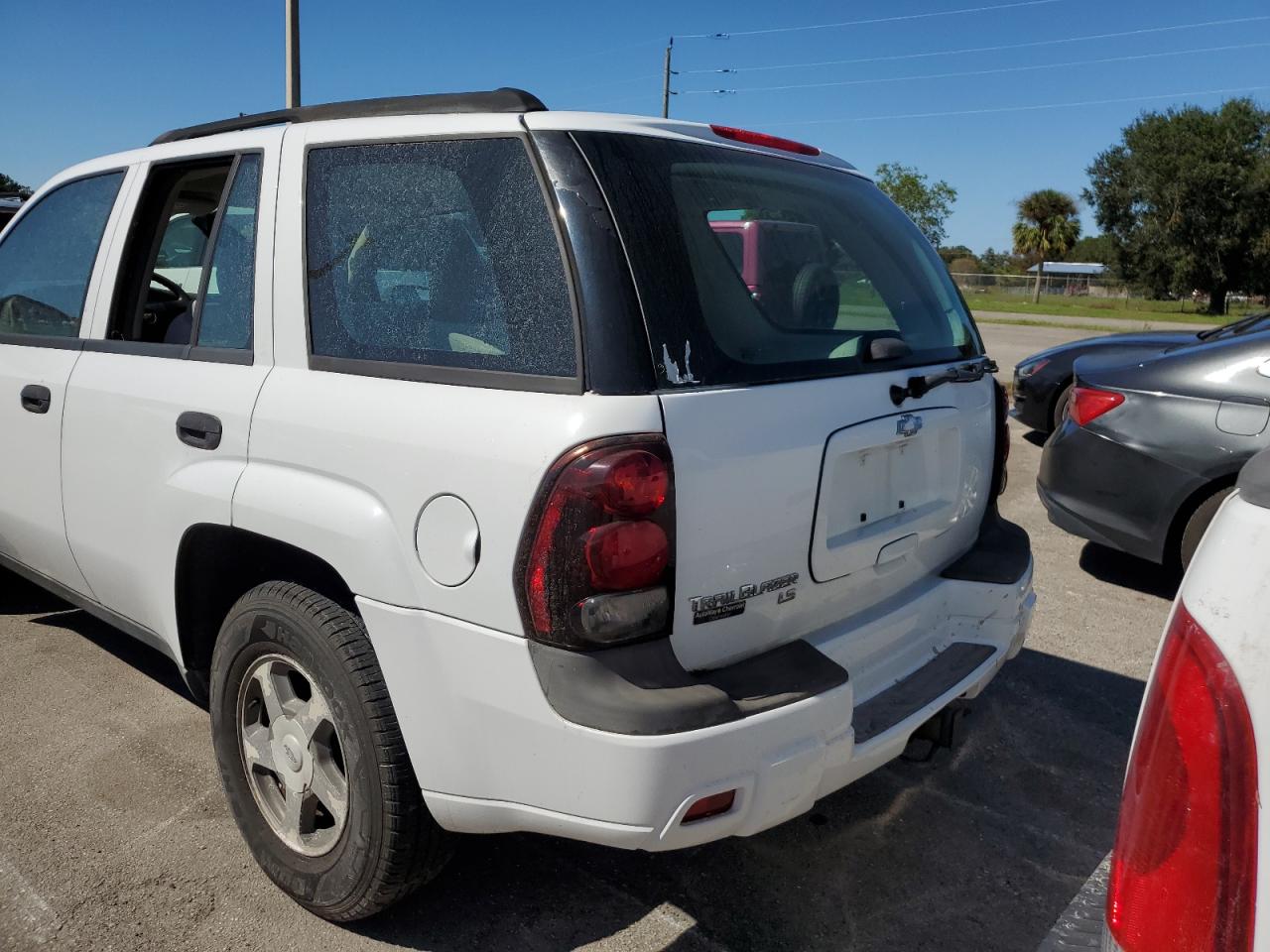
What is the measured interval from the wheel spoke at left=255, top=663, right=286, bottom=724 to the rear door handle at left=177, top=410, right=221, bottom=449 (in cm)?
58

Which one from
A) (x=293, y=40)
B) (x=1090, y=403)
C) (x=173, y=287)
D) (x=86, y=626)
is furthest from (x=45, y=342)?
(x=293, y=40)

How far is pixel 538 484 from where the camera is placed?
75.9 inches

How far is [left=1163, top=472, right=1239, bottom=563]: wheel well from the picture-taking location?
4.52m

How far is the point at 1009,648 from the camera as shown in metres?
2.91

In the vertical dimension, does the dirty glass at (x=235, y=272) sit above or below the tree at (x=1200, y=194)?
below

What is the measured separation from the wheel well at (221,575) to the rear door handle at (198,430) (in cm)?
22

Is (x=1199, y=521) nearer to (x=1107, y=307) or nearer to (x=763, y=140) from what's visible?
(x=763, y=140)

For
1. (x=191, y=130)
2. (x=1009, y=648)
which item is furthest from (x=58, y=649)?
(x=1009, y=648)

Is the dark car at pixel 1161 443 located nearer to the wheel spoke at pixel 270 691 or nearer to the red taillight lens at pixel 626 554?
the red taillight lens at pixel 626 554

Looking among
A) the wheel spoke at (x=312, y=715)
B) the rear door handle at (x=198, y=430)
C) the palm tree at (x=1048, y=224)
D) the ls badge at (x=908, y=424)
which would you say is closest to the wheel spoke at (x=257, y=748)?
the wheel spoke at (x=312, y=715)

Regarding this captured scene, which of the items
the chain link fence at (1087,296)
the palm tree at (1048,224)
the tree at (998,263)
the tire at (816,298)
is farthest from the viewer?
the tree at (998,263)

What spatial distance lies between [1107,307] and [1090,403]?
44.1 m

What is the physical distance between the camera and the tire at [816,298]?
2.61 m

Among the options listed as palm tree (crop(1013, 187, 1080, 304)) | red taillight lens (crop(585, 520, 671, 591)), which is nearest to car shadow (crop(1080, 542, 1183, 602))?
red taillight lens (crop(585, 520, 671, 591))
